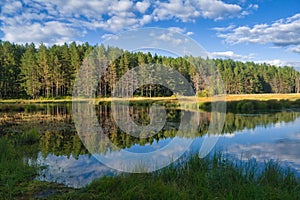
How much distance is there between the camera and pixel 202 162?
25.8 ft

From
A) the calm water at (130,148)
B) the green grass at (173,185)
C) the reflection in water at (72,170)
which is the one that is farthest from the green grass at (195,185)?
the calm water at (130,148)

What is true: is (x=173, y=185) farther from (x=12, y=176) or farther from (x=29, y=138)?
(x=29, y=138)

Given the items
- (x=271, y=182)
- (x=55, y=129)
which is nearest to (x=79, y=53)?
(x=55, y=129)

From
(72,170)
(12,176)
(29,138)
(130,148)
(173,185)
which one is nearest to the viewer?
(173,185)

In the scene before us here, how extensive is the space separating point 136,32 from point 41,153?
20.6 feet

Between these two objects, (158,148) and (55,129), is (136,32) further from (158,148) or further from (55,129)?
(55,129)

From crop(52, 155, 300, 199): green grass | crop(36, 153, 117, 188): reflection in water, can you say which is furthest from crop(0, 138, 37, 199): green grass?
crop(52, 155, 300, 199): green grass

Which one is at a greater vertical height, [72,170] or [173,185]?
[173,185]

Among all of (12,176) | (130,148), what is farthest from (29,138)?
(12,176)

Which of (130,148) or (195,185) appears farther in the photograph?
(130,148)

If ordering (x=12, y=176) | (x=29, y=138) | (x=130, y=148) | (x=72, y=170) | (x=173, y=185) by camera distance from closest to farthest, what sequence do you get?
(x=173, y=185)
(x=12, y=176)
(x=72, y=170)
(x=130, y=148)
(x=29, y=138)

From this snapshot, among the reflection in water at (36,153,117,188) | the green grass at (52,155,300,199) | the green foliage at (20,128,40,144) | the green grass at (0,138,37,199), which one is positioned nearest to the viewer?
the green grass at (52,155,300,199)

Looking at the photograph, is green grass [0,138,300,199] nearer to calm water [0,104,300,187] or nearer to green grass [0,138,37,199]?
green grass [0,138,37,199]

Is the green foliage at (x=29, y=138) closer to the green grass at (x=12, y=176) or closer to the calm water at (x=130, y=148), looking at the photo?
the calm water at (x=130, y=148)
